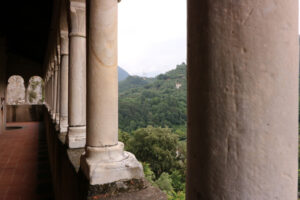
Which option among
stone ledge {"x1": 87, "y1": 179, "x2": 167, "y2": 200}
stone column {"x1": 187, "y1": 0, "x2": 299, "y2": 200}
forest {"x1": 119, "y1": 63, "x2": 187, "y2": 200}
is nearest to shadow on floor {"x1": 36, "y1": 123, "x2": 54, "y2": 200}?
stone ledge {"x1": 87, "y1": 179, "x2": 167, "y2": 200}

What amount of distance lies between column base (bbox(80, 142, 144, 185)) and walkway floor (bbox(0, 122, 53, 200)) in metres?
3.94

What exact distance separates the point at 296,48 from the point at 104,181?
1965 millimetres

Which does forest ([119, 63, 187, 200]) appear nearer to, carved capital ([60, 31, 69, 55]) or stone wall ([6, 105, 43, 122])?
stone wall ([6, 105, 43, 122])

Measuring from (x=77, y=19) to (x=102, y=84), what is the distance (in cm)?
217

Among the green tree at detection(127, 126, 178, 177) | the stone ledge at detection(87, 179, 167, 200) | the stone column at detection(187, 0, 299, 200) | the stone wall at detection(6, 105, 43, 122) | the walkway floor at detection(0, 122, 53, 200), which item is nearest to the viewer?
the stone column at detection(187, 0, 299, 200)

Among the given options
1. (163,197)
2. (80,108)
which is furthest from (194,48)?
(80,108)

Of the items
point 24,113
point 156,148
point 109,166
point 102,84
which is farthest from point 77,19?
point 156,148

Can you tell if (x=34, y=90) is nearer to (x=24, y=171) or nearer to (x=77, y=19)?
(x=24, y=171)

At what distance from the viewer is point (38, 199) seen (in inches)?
220

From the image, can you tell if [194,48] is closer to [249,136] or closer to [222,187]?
[249,136]

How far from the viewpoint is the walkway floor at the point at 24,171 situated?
5842 mm

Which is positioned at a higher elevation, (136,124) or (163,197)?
(163,197)

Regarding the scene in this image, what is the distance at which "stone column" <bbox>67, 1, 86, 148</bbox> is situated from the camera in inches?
169

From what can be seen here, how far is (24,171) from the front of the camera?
7363 mm
